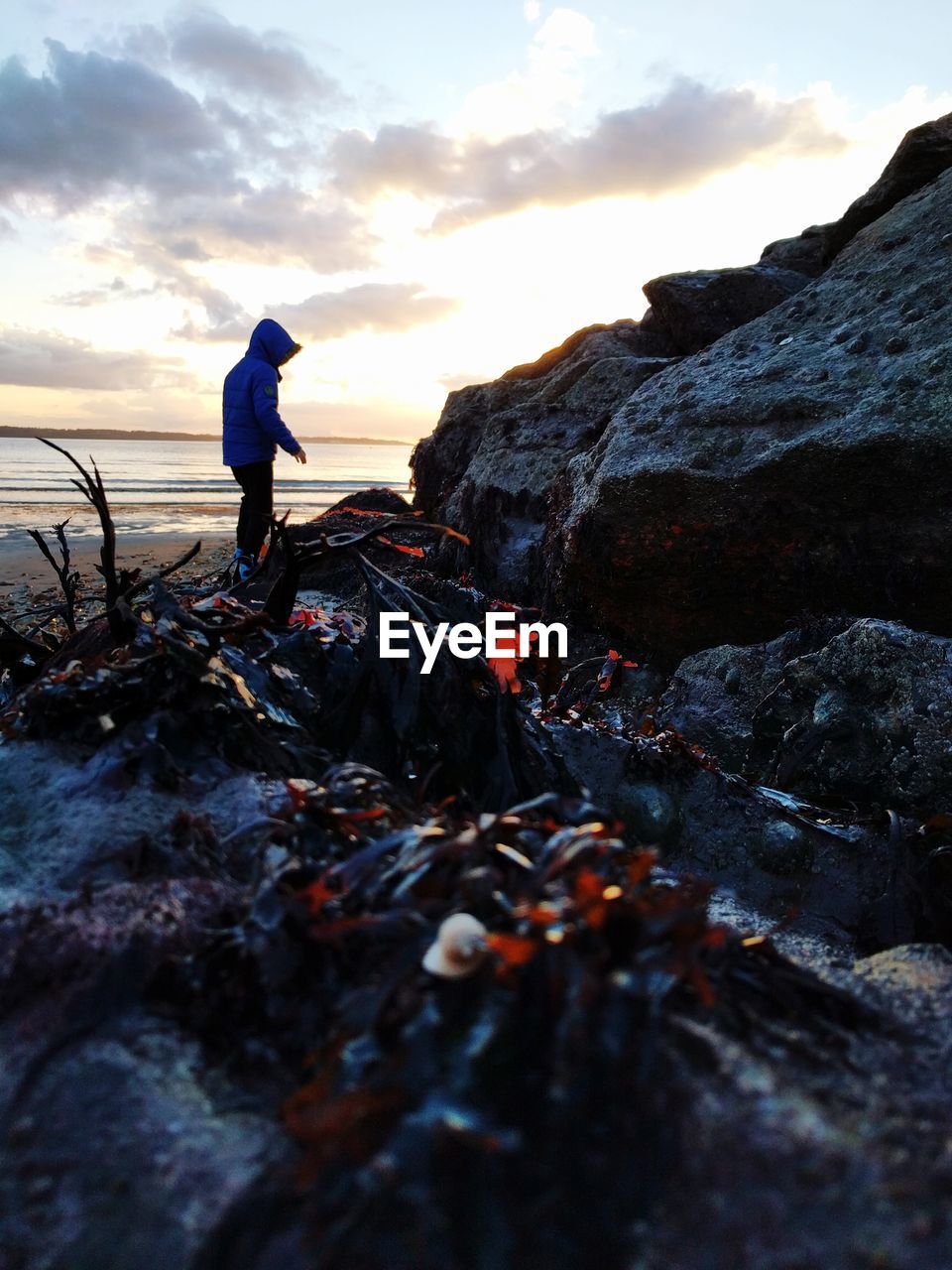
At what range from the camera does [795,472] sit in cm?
438

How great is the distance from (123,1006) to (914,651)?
120 inches

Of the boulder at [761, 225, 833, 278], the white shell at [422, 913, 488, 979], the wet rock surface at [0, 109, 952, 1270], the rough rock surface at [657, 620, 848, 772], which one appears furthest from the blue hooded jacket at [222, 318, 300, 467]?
the white shell at [422, 913, 488, 979]

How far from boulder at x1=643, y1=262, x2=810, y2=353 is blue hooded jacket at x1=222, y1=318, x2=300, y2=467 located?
13.1 ft

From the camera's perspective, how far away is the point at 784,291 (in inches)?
316

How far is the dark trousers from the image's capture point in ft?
26.0

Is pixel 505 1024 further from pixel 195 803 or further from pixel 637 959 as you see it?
pixel 195 803

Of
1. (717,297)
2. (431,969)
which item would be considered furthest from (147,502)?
(431,969)

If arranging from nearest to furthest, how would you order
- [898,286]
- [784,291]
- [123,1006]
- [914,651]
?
1. [123,1006]
2. [914,651]
3. [898,286]
4. [784,291]

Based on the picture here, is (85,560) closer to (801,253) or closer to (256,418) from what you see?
(256,418)

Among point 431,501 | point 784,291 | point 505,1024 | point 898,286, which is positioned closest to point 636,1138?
point 505,1024

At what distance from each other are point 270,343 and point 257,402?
677mm

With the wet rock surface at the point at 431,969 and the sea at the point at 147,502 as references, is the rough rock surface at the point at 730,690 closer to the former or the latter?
the wet rock surface at the point at 431,969

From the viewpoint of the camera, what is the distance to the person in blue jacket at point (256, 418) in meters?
8.05

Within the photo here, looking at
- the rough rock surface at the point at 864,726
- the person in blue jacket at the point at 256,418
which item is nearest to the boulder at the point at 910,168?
the rough rock surface at the point at 864,726
